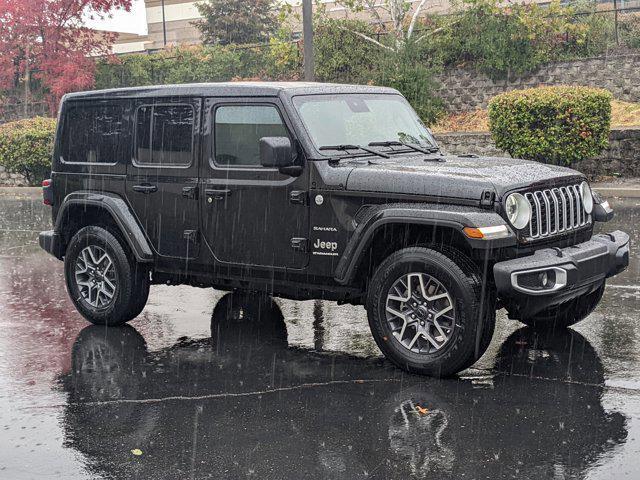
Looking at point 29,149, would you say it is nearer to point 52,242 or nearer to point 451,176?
point 52,242

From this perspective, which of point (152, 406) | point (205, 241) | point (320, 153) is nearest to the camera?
point (152, 406)

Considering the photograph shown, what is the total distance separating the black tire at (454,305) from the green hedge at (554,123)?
43.2 ft

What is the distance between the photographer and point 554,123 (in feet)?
62.8

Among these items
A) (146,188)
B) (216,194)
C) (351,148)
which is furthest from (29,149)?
(351,148)

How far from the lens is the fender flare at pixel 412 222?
6.26m

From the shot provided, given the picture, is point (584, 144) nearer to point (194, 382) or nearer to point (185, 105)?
point (185, 105)

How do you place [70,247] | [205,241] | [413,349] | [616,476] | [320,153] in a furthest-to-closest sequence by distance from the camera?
[70,247]
[205,241]
[320,153]
[413,349]
[616,476]

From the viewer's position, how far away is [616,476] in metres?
4.80

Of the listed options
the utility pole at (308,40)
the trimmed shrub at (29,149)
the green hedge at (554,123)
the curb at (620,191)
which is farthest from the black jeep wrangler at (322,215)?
the trimmed shrub at (29,149)

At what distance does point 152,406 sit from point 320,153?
220cm

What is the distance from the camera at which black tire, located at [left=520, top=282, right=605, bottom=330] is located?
7684mm

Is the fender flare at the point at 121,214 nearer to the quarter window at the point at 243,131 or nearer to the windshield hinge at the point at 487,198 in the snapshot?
the quarter window at the point at 243,131

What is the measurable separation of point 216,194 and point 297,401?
2091mm

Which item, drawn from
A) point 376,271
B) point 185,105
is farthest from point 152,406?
point 185,105
